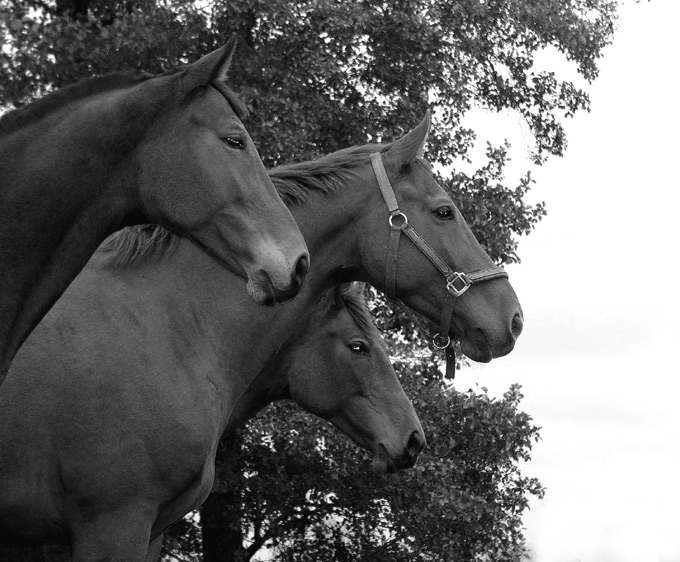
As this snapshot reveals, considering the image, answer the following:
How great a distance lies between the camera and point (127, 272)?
5.02m

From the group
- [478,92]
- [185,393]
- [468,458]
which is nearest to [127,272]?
[185,393]

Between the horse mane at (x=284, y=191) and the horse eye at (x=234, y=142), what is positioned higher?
the horse mane at (x=284, y=191)

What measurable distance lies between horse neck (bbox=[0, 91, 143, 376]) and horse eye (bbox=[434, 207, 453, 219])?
6.75 feet

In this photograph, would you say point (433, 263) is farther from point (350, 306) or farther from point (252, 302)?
point (350, 306)

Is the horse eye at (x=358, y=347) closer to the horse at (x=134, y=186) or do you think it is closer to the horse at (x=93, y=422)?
the horse at (x=93, y=422)

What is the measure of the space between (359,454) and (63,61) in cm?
554

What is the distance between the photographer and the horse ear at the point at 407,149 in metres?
5.49

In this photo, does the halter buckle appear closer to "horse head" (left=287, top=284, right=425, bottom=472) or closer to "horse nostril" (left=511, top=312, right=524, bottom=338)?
"horse nostril" (left=511, top=312, right=524, bottom=338)

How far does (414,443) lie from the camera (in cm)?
631

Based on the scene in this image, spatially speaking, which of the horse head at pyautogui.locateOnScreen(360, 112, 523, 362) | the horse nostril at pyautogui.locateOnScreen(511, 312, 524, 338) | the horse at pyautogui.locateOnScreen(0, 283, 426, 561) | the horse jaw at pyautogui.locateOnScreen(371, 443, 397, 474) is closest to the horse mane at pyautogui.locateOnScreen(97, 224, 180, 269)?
the horse at pyautogui.locateOnScreen(0, 283, 426, 561)

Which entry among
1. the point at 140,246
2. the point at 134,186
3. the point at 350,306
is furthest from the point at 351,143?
the point at 134,186

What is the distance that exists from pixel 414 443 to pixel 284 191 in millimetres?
1898

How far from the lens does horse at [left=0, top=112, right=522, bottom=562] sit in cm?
441

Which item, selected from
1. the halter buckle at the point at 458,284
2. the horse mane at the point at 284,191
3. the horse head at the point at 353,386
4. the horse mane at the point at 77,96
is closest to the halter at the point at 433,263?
the halter buckle at the point at 458,284
